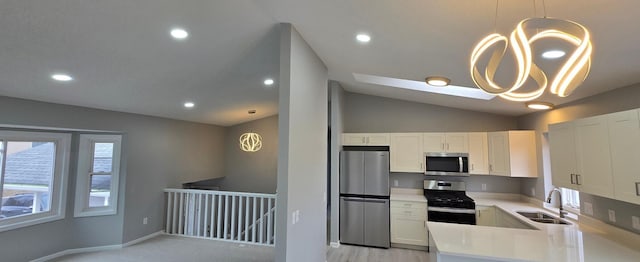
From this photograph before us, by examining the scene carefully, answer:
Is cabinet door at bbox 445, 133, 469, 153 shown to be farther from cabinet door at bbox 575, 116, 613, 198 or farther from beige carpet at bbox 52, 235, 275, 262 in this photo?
beige carpet at bbox 52, 235, 275, 262

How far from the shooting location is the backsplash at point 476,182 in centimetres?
507

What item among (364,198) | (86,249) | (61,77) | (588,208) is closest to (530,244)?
(588,208)

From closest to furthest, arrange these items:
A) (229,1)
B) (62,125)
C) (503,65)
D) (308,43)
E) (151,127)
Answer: (229,1)
(503,65)
(308,43)
(62,125)
(151,127)

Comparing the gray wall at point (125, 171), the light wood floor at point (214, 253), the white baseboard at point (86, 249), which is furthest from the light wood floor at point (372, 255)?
the gray wall at point (125, 171)

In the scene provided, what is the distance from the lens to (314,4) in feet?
7.30

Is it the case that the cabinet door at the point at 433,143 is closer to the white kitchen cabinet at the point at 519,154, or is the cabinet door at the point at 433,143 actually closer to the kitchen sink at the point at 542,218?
the white kitchen cabinet at the point at 519,154

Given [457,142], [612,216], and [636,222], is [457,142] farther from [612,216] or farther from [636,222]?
[636,222]

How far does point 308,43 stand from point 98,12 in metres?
1.88

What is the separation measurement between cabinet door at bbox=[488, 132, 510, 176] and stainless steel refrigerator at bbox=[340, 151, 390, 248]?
5.69 ft

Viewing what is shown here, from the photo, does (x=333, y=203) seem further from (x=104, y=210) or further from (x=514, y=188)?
(x=104, y=210)

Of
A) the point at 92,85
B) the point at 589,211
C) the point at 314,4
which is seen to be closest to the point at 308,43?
the point at 314,4

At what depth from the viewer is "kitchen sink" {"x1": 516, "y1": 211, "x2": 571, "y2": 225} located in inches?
135

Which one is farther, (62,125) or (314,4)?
(62,125)

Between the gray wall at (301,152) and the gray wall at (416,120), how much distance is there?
2.04m
